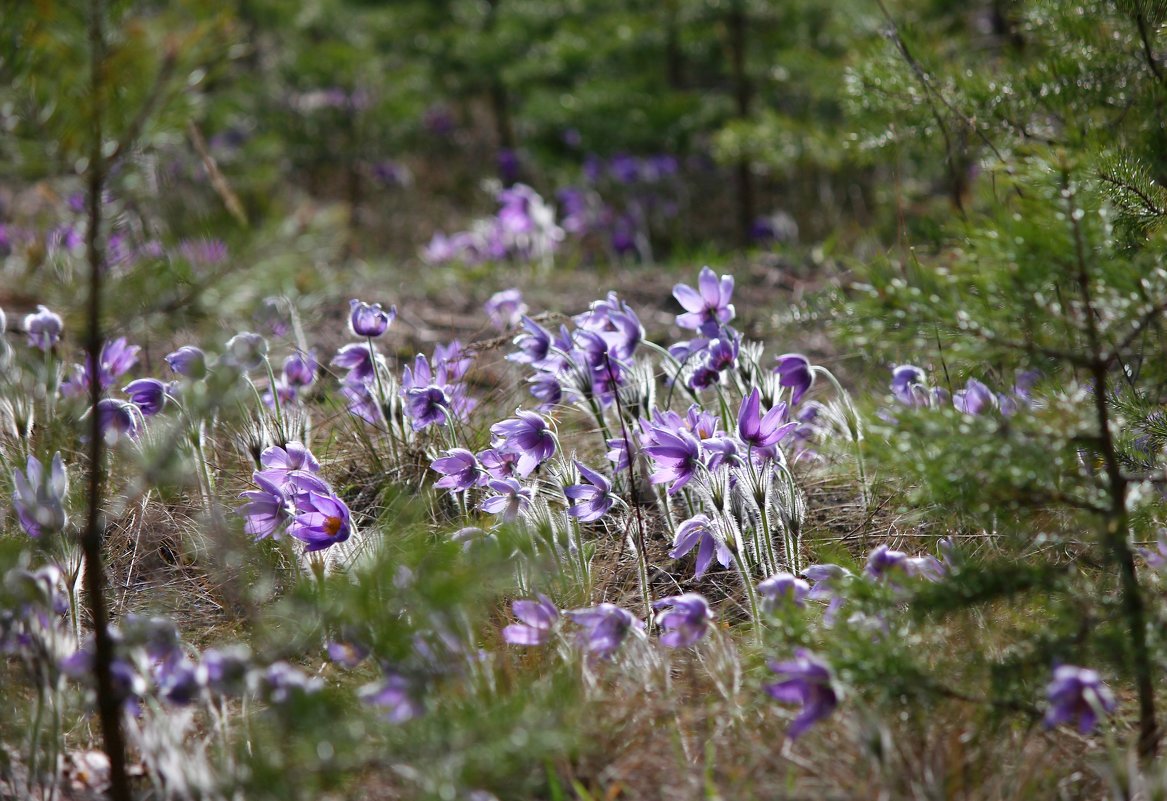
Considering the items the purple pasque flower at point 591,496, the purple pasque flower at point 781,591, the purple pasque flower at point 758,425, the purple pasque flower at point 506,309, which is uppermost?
the purple pasque flower at point 506,309

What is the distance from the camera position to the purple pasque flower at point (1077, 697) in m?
1.53

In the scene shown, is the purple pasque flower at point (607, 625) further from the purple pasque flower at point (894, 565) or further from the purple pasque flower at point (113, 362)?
the purple pasque flower at point (113, 362)

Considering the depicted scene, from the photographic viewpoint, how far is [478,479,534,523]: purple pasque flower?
2.27 m

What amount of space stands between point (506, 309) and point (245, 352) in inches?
75.6

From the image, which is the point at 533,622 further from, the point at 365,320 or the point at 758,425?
the point at 365,320

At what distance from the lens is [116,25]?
1519 millimetres

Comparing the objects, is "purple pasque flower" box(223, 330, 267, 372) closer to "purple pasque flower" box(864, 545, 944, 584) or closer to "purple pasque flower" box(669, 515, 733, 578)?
"purple pasque flower" box(669, 515, 733, 578)

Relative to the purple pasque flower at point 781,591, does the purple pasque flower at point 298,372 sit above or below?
above

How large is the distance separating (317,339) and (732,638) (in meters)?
2.67

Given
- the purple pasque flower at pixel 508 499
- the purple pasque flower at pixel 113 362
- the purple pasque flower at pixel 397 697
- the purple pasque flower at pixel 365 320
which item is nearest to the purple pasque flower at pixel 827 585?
the purple pasque flower at pixel 508 499

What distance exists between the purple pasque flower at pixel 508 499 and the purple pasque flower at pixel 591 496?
10cm

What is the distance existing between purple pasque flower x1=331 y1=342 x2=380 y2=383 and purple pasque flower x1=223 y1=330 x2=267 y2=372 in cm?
30

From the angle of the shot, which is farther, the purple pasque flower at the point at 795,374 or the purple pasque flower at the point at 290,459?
the purple pasque flower at the point at 795,374

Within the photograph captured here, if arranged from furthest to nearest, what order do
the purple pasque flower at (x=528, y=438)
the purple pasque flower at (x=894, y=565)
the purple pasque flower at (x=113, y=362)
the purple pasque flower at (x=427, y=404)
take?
the purple pasque flower at (x=113, y=362), the purple pasque flower at (x=427, y=404), the purple pasque flower at (x=528, y=438), the purple pasque flower at (x=894, y=565)
